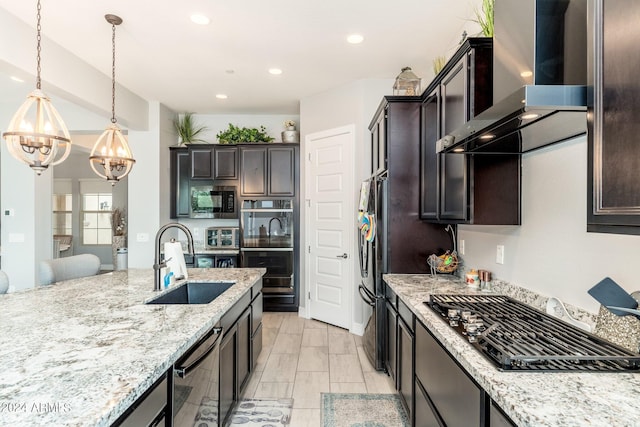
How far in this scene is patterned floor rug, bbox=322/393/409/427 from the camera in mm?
2262

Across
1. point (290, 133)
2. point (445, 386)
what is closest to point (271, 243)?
point (290, 133)

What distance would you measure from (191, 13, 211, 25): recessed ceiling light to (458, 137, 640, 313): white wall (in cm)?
249

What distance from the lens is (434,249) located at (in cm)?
286

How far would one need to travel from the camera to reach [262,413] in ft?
7.83

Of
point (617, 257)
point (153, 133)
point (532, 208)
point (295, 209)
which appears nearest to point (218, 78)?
point (153, 133)

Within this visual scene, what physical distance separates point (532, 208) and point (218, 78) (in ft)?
11.3

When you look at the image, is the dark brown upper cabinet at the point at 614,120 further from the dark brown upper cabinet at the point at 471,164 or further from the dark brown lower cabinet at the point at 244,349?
the dark brown lower cabinet at the point at 244,349

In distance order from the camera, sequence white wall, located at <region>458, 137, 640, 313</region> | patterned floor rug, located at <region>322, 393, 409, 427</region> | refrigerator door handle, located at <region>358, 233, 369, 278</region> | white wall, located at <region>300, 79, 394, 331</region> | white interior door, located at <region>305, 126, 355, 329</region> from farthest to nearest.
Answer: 1. white interior door, located at <region>305, 126, 355, 329</region>
2. white wall, located at <region>300, 79, 394, 331</region>
3. refrigerator door handle, located at <region>358, 233, 369, 278</region>
4. patterned floor rug, located at <region>322, 393, 409, 427</region>
5. white wall, located at <region>458, 137, 640, 313</region>

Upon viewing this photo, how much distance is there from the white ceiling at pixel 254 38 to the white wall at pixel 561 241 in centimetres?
152

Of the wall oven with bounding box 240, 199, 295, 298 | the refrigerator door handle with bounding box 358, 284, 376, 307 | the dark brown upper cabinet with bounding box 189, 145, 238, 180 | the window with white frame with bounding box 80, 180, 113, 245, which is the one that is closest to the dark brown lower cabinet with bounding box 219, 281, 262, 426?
the refrigerator door handle with bounding box 358, 284, 376, 307

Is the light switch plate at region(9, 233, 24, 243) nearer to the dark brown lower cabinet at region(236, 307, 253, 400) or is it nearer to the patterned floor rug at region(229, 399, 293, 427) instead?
the dark brown lower cabinet at region(236, 307, 253, 400)

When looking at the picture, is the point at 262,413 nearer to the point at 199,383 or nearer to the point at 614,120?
the point at 199,383

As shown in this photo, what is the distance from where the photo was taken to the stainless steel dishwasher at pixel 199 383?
1318mm

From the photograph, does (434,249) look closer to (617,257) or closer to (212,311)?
(617,257)
